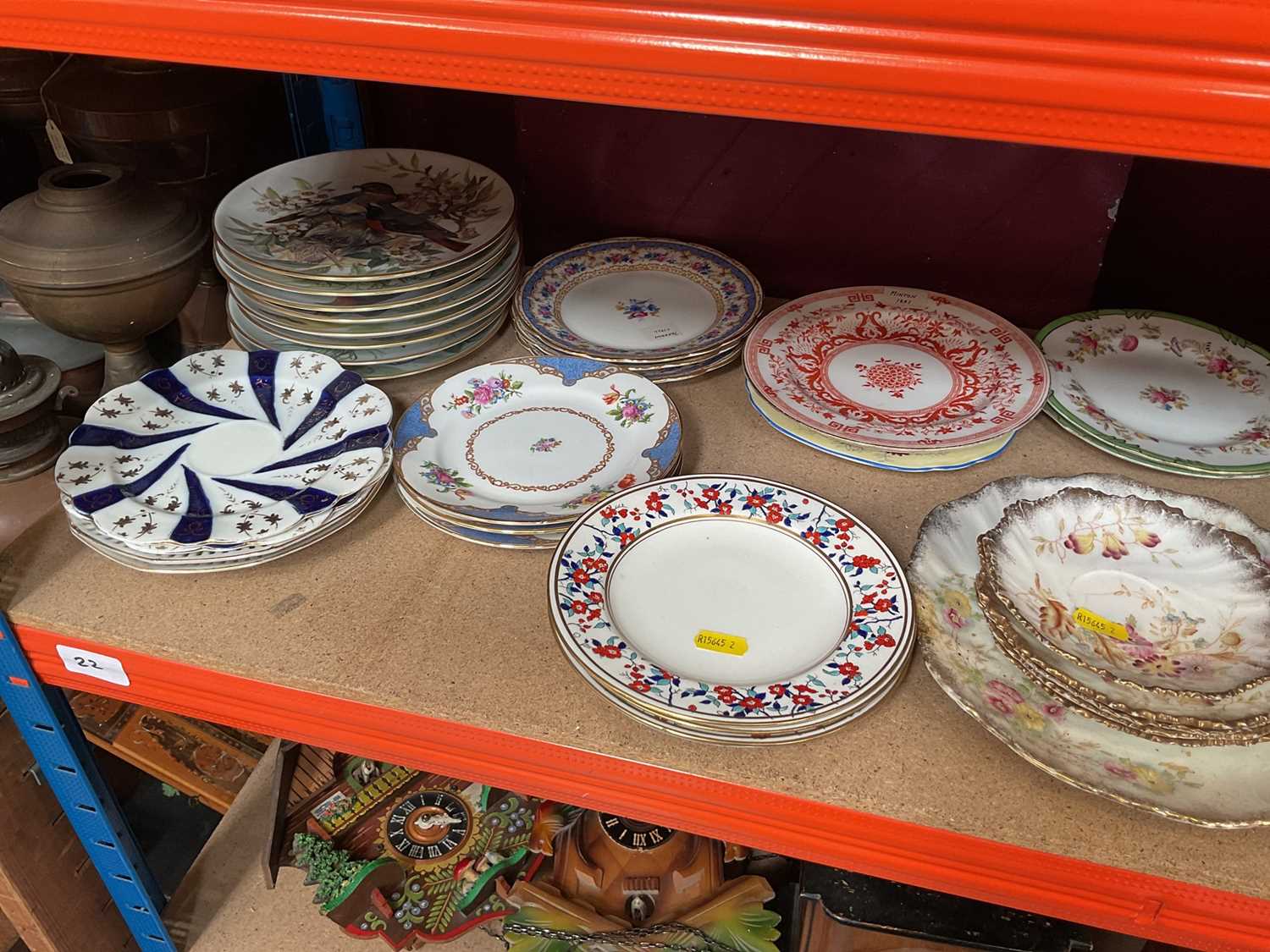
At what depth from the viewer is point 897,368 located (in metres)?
1.07

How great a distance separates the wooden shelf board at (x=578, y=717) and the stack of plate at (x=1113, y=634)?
3cm

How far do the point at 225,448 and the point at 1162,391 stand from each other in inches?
39.0

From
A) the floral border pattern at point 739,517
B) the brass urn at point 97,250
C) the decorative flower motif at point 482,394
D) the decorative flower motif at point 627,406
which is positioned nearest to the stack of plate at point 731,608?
the floral border pattern at point 739,517

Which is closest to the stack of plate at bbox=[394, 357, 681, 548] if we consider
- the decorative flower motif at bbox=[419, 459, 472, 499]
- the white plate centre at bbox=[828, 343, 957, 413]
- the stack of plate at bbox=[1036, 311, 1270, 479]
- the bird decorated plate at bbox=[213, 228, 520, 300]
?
the decorative flower motif at bbox=[419, 459, 472, 499]

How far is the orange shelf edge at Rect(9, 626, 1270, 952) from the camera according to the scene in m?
0.70

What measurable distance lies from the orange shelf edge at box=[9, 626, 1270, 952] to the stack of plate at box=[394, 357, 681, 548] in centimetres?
20

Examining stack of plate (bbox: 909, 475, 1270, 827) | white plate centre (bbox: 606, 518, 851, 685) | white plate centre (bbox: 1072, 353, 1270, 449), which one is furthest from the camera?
white plate centre (bbox: 1072, 353, 1270, 449)

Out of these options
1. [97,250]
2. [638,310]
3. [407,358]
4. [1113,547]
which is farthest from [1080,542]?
[97,250]

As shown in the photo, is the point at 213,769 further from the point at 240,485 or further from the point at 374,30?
the point at 374,30

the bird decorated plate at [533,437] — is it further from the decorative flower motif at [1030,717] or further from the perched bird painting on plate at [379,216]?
the decorative flower motif at [1030,717]

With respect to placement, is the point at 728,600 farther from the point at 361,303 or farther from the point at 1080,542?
the point at 361,303

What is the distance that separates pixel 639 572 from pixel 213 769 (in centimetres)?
88

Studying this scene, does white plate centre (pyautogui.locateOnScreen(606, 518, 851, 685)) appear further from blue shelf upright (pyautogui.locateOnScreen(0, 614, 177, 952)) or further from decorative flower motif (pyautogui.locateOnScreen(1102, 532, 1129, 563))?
blue shelf upright (pyautogui.locateOnScreen(0, 614, 177, 952))

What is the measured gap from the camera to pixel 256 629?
0.83 m
